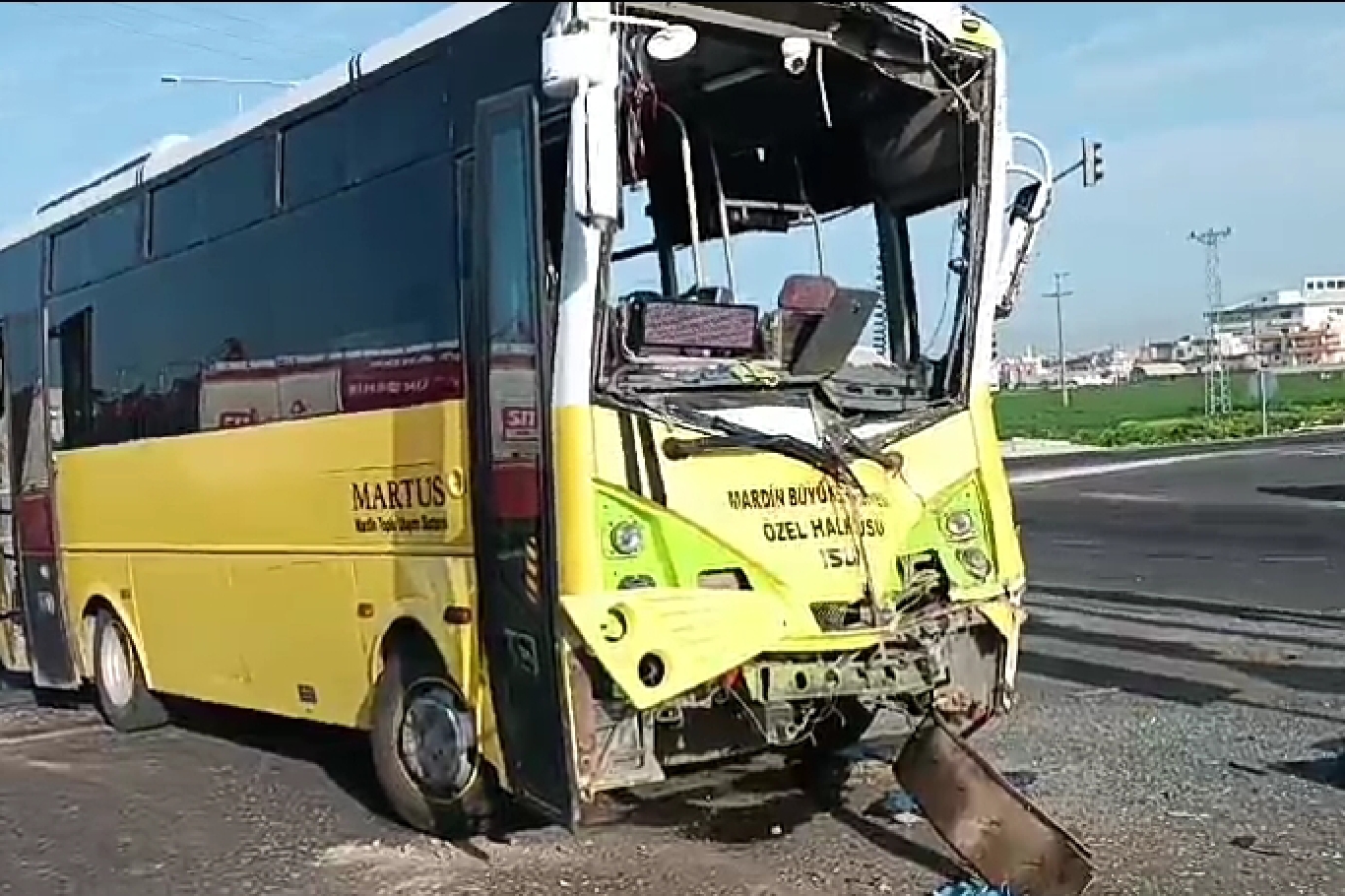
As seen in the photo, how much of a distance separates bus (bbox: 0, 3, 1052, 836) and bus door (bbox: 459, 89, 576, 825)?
2 cm

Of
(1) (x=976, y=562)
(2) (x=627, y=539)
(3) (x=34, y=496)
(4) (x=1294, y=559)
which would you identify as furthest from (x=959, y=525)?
(4) (x=1294, y=559)

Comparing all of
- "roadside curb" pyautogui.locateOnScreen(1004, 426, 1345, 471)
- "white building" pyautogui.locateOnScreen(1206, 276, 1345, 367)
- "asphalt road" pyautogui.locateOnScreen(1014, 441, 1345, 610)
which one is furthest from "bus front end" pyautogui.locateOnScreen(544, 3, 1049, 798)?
"roadside curb" pyautogui.locateOnScreen(1004, 426, 1345, 471)

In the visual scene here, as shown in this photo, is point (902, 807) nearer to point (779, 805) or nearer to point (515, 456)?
point (779, 805)

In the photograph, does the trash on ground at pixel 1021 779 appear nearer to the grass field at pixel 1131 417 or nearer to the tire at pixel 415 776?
the tire at pixel 415 776

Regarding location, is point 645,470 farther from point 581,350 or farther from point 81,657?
point 81,657

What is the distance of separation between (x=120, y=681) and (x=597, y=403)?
20.6 ft

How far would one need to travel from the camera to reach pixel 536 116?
7242 millimetres

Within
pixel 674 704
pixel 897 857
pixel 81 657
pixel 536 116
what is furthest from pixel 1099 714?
pixel 81 657

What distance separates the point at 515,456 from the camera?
7.35m

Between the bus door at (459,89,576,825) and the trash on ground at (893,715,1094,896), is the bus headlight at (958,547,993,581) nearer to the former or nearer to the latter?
the trash on ground at (893,715,1094,896)

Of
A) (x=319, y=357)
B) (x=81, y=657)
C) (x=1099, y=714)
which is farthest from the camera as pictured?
(x=81, y=657)

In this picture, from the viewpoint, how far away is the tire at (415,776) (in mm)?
7992

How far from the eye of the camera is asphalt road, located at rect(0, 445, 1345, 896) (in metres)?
7.46

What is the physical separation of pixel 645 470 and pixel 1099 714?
4572 mm
